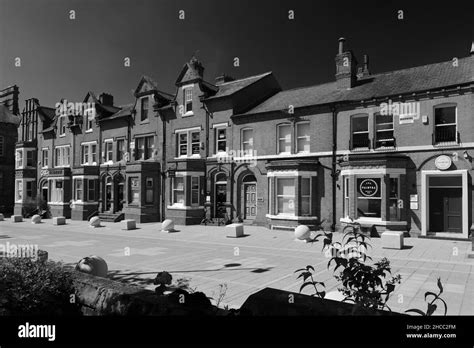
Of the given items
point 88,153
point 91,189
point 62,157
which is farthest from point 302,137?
point 62,157

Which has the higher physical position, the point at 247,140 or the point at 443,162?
the point at 247,140

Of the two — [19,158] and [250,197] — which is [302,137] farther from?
[19,158]

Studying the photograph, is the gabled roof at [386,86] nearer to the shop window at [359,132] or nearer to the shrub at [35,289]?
the shop window at [359,132]

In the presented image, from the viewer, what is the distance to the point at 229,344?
3.11m

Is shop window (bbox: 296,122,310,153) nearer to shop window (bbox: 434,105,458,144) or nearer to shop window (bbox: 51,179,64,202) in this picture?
shop window (bbox: 434,105,458,144)

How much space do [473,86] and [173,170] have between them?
63.5ft

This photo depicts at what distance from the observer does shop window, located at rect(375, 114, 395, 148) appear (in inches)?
730

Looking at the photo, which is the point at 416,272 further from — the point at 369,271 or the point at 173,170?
the point at 173,170

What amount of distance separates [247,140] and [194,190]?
221 inches

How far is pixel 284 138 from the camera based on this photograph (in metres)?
22.1

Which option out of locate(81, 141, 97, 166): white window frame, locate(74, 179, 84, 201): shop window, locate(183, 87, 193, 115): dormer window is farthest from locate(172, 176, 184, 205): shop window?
locate(81, 141, 97, 166): white window frame

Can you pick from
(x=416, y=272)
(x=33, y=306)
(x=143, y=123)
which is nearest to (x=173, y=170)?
(x=143, y=123)

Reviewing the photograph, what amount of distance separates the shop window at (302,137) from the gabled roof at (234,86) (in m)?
5.89

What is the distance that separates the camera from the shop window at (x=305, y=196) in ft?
67.1
